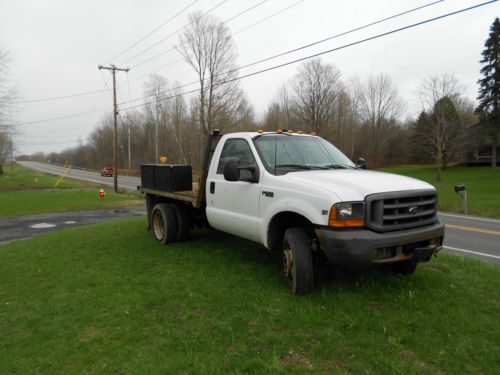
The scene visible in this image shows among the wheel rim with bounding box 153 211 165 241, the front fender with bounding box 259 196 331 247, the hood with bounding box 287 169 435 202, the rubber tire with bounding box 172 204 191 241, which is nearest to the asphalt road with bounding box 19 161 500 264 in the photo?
the hood with bounding box 287 169 435 202

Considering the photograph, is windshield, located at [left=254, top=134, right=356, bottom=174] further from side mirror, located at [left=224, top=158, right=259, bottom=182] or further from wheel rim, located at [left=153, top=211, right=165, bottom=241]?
wheel rim, located at [left=153, top=211, right=165, bottom=241]

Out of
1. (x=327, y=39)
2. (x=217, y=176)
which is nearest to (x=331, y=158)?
(x=217, y=176)

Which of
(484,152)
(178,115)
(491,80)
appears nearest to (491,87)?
(491,80)

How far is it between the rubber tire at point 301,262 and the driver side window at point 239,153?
1126 mm

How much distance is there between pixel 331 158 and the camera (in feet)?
18.1

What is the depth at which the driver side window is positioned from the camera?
206 inches

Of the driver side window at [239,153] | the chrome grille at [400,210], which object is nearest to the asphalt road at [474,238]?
the chrome grille at [400,210]

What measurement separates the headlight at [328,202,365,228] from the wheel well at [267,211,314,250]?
750 mm

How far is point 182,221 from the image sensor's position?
7.40 meters

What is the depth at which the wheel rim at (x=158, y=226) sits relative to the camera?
25.3ft

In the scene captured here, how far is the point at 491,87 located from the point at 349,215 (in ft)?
168

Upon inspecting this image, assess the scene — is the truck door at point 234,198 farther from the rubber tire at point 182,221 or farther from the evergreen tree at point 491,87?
the evergreen tree at point 491,87

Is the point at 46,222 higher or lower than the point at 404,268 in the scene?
lower

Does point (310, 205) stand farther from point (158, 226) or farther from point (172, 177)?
→ point (158, 226)
